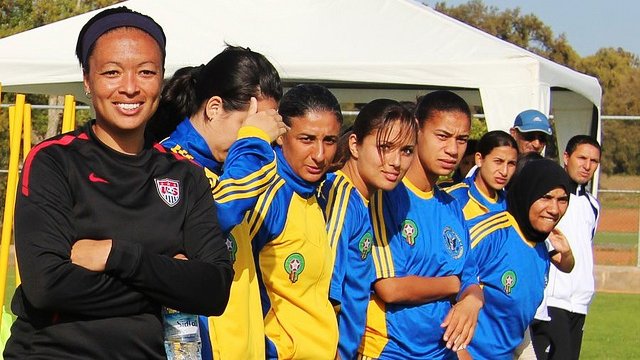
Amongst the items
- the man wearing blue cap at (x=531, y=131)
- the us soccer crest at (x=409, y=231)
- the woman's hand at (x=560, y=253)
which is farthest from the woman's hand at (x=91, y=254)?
the man wearing blue cap at (x=531, y=131)

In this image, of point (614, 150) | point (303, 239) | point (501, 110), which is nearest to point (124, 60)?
point (303, 239)

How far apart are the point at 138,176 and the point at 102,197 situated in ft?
0.38

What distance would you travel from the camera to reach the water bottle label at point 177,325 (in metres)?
2.68

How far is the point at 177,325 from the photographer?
2684 mm

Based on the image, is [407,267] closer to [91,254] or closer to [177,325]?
[177,325]

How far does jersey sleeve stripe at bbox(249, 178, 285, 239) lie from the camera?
3.55 m

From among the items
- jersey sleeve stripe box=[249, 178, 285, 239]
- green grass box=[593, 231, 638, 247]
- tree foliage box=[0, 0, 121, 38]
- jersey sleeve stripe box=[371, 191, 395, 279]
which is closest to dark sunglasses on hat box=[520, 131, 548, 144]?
jersey sleeve stripe box=[371, 191, 395, 279]

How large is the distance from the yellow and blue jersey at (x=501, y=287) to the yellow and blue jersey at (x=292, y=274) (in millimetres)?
1759

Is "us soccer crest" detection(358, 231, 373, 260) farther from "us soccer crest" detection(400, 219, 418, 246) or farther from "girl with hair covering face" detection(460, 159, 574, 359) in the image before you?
"girl with hair covering face" detection(460, 159, 574, 359)

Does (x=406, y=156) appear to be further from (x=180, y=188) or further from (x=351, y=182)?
(x=180, y=188)

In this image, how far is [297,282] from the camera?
3684 mm

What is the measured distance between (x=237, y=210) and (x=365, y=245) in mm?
1305

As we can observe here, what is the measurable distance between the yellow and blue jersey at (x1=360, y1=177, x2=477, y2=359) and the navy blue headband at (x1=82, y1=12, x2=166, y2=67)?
196 cm

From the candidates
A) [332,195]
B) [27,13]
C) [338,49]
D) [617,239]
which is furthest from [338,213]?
[27,13]
